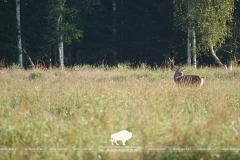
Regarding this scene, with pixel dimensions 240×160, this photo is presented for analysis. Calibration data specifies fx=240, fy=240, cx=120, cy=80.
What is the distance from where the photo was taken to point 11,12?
1675cm

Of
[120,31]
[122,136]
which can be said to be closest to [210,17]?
[122,136]

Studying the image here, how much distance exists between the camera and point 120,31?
25.8m

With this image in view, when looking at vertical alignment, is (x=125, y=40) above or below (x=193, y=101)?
above

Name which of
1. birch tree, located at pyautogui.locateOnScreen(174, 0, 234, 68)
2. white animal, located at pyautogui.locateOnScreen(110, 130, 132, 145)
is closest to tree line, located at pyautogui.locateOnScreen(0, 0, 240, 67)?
birch tree, located at pyautogui.locateOnScreen(174, 0, 234, 68)

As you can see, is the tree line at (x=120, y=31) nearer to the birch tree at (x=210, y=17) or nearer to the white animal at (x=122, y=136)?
the birch tree at (x=210, y=17)

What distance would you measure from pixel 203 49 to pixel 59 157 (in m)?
12.6

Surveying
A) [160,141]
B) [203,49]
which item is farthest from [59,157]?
[203,49]

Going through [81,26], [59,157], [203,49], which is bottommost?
[59,157]

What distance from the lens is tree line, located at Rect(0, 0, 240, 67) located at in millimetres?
13266

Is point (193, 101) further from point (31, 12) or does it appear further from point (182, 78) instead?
point (31, 12)

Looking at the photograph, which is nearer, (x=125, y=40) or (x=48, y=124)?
(x=48, y=124)

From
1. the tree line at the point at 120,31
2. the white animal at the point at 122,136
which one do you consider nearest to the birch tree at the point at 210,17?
the tree line at the point at 120,31

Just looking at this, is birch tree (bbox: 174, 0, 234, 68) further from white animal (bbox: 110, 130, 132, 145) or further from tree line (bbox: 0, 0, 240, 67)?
white animal (bbox: 110, 130, 132, 145)

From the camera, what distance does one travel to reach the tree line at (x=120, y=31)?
43.5 ft
